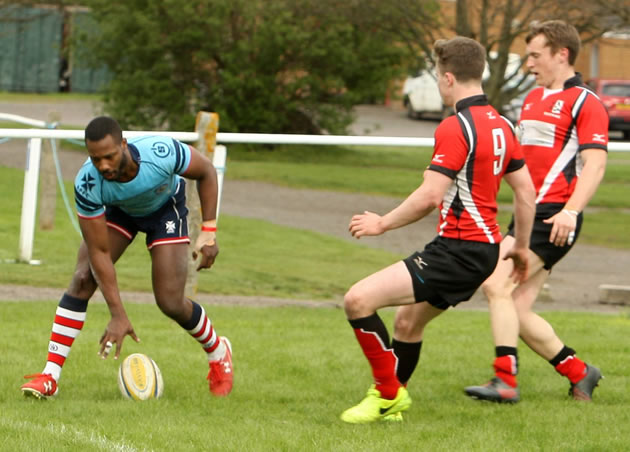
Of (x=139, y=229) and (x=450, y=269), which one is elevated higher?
(x=450, y=269)

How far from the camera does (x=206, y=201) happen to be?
635 cm

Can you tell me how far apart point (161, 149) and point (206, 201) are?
43 cm

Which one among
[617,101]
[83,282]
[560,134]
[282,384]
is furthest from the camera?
[617,101]

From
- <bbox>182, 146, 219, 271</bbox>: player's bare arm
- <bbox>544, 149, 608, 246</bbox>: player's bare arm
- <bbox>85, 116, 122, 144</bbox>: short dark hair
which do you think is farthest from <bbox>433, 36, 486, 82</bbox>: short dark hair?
<bbox>85, 116, 122, 144</bbox>: short dark hair

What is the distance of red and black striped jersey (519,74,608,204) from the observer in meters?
6.42

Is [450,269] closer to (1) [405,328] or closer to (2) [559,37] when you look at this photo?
(1) [405,328]

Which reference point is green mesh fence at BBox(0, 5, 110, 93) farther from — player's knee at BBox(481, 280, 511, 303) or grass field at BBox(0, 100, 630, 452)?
player's knee at BBox(481, 280, 511, 303)

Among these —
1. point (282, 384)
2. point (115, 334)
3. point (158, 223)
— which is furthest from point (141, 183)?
point (282, 384)

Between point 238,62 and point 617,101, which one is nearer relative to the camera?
point 238,62

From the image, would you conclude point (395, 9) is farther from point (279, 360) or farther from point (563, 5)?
point (279, 360)

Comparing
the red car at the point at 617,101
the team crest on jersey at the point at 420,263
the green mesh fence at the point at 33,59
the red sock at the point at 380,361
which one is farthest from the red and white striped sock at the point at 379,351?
the green mesh fence at the point at 33,59

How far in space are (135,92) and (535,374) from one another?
64.3 ft

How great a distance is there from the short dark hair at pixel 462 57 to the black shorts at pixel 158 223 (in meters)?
1.77

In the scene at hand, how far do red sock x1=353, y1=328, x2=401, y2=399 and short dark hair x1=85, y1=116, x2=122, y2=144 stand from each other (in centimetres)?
162
